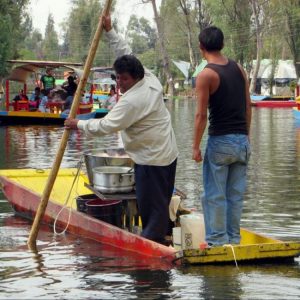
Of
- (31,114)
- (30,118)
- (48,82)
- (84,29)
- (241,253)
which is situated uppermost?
(84,29)

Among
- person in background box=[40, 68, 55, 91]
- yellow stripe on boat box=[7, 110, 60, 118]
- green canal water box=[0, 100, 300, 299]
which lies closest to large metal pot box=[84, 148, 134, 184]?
green canal water box=[0, 100, 300, 299]

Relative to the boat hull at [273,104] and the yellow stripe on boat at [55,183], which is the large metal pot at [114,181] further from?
the boat hull at [273,104]

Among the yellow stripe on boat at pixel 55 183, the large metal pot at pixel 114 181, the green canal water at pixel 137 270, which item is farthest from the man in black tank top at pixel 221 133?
the yellow stripe on boat at pixel 55 183

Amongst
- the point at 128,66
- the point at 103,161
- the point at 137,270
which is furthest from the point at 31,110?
the point at 137,270

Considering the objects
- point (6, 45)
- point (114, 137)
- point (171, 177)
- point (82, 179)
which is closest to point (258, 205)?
point (82, 179)

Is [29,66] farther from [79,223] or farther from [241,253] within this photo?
[241,253]

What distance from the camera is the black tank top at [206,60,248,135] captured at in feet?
24.6

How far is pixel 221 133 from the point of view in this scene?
7.60m

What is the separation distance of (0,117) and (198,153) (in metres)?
24.8

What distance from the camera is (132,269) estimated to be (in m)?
7.77

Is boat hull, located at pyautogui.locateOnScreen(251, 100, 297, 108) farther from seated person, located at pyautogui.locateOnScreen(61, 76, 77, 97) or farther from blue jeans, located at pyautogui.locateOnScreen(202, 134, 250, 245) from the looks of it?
blue jeans, located at pyautogui.locateOnScreen(202, 134, 250, 245)

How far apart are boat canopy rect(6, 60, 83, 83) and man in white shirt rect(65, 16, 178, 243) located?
23415mm

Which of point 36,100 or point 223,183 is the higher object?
point 36,100

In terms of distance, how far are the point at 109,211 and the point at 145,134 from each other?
1276mm
